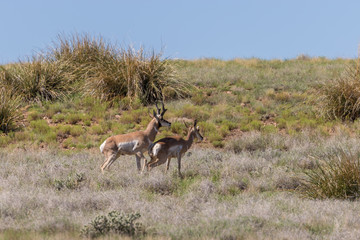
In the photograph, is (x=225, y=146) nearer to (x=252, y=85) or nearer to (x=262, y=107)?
(x=262, y=107)

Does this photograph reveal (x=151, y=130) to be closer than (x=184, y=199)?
No

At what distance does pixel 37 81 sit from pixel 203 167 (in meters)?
12.0

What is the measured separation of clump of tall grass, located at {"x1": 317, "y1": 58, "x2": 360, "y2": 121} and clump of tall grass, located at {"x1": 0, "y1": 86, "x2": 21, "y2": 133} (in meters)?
11.9

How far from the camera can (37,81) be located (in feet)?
73.7

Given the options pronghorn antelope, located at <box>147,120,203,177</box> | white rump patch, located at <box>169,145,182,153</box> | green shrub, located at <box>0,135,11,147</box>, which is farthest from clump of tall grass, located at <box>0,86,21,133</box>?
white rump patch, located at <box>169,145,182,153</box>

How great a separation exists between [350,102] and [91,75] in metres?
11.4

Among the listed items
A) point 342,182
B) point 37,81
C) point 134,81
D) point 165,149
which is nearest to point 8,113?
point 37,81

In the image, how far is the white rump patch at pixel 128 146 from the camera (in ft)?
40.8

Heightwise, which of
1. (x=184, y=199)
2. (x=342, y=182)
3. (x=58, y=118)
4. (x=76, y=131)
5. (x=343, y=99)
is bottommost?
(x=184, y=199)

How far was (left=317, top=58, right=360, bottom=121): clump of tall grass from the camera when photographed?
19609mm

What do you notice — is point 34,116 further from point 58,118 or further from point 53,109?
point 58,118

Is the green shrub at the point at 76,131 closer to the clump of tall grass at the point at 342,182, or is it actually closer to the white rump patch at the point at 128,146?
the white rump patch at the point at 128,146

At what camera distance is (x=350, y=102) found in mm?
19688

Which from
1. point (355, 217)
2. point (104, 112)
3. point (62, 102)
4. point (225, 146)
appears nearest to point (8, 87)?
point (62, 102)
